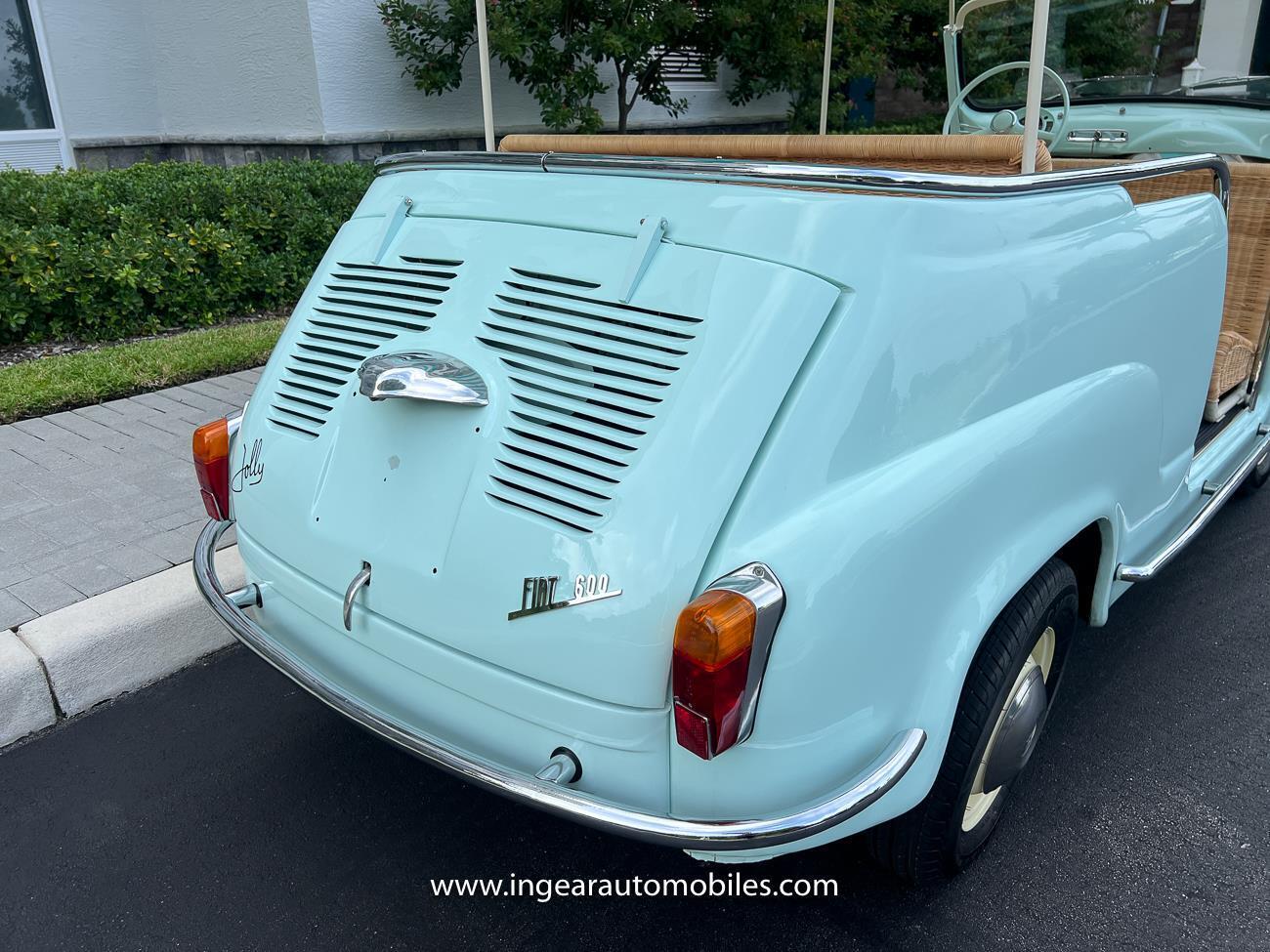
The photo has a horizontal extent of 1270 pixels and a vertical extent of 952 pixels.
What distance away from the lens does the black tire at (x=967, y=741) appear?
6.51 ft

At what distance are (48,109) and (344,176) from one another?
147 inches

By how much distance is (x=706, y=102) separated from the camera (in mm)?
11062

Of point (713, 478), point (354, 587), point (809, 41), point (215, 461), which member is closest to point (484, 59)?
point (215, 461)

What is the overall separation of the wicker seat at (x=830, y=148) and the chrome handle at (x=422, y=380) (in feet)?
3.66

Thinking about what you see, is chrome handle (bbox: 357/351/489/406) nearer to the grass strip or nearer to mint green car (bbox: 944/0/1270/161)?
the grass strip

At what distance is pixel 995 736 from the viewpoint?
2.08 m

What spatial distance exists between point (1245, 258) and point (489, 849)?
3.59 meters

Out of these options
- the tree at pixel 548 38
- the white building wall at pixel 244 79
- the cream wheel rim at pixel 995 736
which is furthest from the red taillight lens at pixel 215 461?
the white building wall at pixel 244 79

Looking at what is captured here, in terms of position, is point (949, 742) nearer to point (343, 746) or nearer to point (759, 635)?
point (759, 635)

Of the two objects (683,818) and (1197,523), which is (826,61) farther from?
(683,818)

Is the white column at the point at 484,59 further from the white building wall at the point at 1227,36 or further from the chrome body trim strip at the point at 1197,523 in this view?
the white building wall at the point at 1227,36

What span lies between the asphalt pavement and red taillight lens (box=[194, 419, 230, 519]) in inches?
29.9

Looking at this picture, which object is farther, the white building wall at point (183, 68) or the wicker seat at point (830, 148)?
the white building wall at point (183, 68)

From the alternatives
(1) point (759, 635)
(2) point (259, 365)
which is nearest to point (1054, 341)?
(1) point (759, 635)
